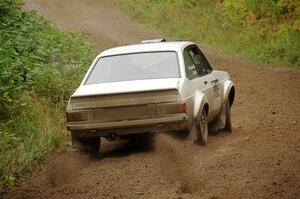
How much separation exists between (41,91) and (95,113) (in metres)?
3.19

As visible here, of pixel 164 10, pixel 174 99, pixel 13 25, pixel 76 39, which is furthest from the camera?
pixel 164 10

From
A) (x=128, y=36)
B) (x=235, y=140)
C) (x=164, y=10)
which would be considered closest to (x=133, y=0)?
(x=164, y=10)

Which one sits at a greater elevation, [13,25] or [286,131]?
[13,25]

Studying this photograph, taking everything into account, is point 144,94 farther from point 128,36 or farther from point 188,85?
point 128,36

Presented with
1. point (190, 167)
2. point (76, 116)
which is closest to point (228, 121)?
point (190, 167)

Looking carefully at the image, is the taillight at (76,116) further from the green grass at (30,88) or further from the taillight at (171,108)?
the taillight at (171,108)

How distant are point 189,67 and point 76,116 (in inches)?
78.0

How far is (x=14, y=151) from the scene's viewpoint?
28.1 ft

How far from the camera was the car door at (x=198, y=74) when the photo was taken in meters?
9.38

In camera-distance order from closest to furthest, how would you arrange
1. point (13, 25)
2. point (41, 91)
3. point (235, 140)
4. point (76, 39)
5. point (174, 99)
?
point (174, 99)
point (235, 140)
point (41, 91)
point (13, 25)
point (76, 39)

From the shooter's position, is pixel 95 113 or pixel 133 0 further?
pixel 133 0

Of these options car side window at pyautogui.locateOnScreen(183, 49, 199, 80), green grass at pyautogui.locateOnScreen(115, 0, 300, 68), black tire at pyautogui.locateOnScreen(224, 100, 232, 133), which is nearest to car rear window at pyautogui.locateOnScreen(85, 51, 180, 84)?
car side window at pyautogui.locateOnScreen(183, 49, 199, 80)

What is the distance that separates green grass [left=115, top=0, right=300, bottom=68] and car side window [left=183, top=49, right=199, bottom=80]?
11.3m

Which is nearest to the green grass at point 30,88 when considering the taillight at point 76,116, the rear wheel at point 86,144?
the rear wheel at point 86,144
